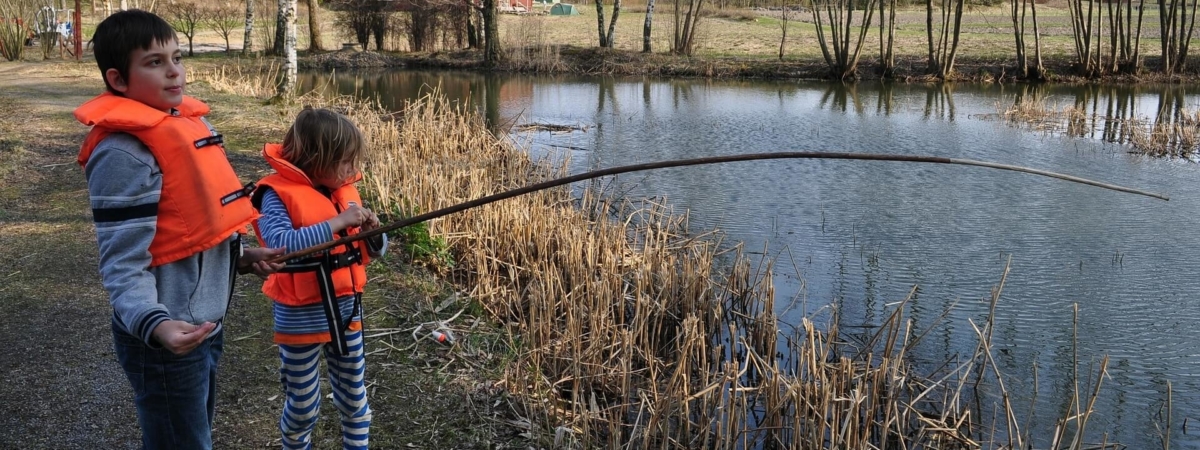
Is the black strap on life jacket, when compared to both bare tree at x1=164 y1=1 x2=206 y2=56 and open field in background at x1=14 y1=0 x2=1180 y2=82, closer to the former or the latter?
open field in background at x1=14 y1=0 x2=1180 y2=82

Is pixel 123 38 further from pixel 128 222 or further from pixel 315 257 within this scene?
pixel 315 257

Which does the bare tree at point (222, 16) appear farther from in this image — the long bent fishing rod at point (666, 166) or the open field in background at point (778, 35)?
the long bent fishing rod at point (666, 166)

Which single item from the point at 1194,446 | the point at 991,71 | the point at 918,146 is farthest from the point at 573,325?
the point at 991,71

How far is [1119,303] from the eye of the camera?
7.07 m

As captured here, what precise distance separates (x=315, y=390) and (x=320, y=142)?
0.80m

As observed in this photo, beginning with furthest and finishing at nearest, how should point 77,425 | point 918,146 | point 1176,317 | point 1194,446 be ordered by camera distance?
point 918,146 < point 1176,317 < point 1194,446 < point 77,425

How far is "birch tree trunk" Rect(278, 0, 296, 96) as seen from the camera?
13453mm

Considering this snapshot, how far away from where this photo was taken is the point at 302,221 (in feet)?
9.71

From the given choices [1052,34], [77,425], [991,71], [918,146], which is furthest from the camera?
[1052,34]

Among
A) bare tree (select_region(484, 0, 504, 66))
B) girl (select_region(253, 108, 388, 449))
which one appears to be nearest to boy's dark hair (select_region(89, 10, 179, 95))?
girl (select_region(253, 108, 388, 449))

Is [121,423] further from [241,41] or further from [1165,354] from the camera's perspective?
[241,41]

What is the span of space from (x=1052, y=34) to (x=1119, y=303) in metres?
28.5

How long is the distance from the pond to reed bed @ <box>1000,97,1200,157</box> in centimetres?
36

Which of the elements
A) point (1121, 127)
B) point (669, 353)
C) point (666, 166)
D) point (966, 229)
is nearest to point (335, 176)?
point (666, 166)
